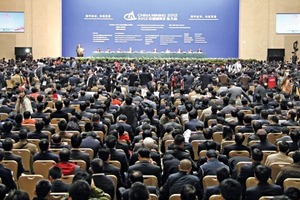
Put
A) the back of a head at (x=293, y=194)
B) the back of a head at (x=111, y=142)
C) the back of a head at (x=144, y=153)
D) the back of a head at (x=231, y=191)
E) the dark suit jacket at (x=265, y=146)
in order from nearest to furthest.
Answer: the back of a head at (x=231, y=191) → the back of a head at (x=293, y=194) → the back of a head at (x=144, y=153) → the back of a head at (x=111, y=142) → the dark suit jacket at (x=265, y=146)

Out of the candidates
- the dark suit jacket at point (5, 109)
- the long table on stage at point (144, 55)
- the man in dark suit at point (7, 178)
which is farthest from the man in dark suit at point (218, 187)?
the long table on stage at point (144, 55)

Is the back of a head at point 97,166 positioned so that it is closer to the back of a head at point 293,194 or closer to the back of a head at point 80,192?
the back of a head at point 80,192

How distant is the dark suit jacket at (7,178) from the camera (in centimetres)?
729

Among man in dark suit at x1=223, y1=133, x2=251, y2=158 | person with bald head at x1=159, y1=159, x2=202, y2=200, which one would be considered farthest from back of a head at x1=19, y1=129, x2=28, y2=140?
man in dark suit at x1=223, y1=133, x2=251, y2=158

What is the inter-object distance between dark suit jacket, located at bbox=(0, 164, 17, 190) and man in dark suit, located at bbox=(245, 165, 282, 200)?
9.63ft

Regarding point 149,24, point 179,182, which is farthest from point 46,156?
point 149,24

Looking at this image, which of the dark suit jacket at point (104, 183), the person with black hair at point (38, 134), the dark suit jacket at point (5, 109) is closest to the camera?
the dark suit jacket at point (104, 183)

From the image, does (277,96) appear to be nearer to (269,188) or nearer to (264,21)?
(269,188)

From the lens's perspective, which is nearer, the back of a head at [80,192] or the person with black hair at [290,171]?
the back of a head at [80,192]

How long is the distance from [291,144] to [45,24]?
27605mm

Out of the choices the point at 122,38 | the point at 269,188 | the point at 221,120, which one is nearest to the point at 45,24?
the point at 122,38

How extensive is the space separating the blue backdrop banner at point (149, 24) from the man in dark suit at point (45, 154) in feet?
94.1

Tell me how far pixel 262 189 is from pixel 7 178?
315cm

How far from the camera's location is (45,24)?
3484 centimetres
